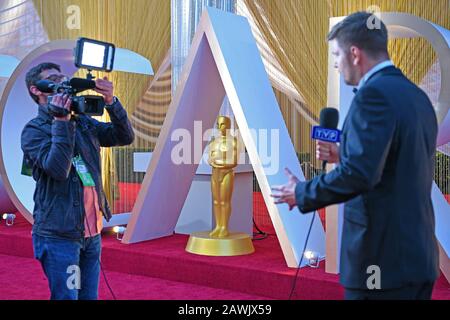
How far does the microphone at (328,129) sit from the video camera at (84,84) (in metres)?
1.02

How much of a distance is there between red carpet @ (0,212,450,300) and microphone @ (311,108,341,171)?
75.4 inches

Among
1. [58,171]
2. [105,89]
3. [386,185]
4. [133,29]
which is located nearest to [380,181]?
[386,185]

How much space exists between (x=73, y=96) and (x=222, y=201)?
7.63 ft

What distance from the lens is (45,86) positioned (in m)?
2.52

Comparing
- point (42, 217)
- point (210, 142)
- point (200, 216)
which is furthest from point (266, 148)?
point (42, 217)

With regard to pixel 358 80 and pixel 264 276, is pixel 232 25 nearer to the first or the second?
pixel 264 276

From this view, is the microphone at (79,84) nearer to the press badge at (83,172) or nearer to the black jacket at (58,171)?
the black jacket at (58,171)

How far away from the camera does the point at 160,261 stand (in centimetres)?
450

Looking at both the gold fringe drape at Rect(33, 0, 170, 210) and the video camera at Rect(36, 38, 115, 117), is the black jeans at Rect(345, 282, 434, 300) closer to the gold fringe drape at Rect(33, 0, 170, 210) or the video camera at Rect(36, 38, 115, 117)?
the video camera at Rect(36, 38, 115, 117)

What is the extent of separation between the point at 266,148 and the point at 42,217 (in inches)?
83.8

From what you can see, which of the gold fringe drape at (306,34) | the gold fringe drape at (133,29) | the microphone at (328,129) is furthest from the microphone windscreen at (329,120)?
the gold fringe drape at (133,29)

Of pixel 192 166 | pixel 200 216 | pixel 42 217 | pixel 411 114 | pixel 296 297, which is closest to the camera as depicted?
pixel 411 114

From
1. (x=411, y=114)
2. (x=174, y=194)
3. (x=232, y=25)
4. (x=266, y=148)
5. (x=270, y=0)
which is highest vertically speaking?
(x=270, y=0)

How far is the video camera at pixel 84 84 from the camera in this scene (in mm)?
2467
